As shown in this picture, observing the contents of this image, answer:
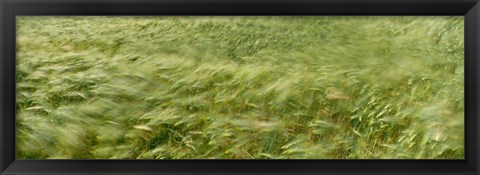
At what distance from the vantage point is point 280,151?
1529 mm

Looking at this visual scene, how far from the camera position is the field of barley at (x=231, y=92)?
1529mm

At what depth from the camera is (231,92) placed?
1.54 m

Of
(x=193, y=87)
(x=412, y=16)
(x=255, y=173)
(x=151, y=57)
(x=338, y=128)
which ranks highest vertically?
(x=412, y=16)

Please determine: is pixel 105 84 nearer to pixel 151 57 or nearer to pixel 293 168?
pixel 151 57

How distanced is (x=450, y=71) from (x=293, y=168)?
0.69 metres

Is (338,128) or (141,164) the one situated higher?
(338,128)

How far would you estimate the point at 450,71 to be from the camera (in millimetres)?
1538
